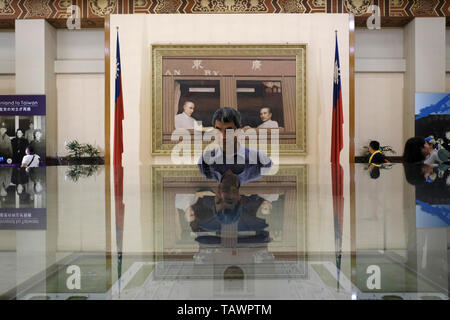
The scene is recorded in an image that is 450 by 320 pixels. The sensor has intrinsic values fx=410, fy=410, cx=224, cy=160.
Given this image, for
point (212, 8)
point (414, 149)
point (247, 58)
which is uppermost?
point (212, 8)

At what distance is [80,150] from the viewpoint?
12734 millimetres

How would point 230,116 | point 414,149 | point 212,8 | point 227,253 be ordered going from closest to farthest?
point 227,253, point 230,116, point 414,149, point 212,8

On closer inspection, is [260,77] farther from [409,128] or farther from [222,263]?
[222,263]

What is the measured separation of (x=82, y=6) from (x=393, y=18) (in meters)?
9.03

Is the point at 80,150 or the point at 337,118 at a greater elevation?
the point at 337,118

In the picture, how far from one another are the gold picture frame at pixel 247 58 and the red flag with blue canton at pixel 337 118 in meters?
0.76

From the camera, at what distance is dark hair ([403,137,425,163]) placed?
18.9 feet

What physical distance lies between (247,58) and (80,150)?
5873 mm

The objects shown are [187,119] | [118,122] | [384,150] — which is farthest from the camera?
[384,150]

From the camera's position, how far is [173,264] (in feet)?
2.37

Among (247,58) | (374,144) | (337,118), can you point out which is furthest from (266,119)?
(374,144)

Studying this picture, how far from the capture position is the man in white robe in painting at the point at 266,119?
1118 cm

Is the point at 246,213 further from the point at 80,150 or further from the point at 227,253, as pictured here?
the point at 80,150

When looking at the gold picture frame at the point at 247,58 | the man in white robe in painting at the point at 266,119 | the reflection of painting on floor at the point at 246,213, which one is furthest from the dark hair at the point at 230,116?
the man in white robe in painting at the point at 266,119
